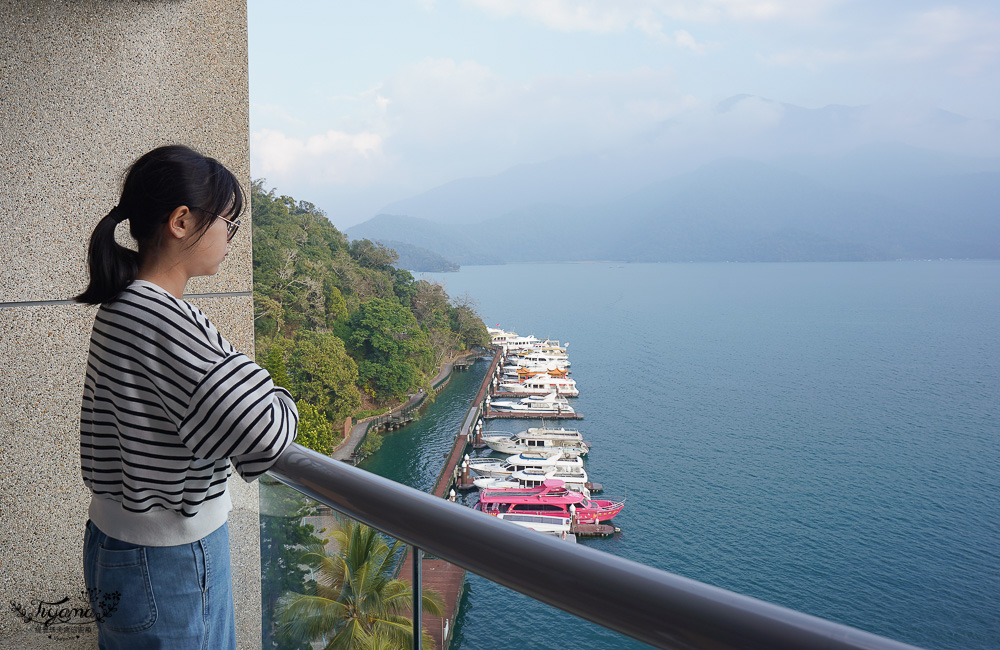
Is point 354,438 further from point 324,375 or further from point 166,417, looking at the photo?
point 166,417

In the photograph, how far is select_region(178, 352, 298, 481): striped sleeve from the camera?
27.6 inches

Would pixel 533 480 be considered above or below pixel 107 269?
below

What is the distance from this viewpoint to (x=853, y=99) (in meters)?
120

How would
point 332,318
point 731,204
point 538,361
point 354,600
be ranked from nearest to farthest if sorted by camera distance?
point 354,600
point 332,318
point 538,361
point 731,204

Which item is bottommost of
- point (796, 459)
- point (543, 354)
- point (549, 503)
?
point (549, 503)

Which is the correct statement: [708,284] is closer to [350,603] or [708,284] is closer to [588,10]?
[588,10]

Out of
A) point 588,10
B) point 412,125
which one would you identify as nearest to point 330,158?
point 412,125

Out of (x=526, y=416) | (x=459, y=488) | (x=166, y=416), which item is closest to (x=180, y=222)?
(x=166, y=416)

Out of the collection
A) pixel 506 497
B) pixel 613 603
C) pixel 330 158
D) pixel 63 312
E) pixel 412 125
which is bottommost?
pixel 506 497

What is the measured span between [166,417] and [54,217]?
1.10 meters

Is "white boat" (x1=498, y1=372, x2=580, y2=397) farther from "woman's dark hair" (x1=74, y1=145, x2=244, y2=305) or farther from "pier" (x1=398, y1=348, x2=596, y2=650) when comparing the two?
"woman's dark hair" (x1=74, y1=145, x2=244, y2=305)

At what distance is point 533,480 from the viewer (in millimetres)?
23125

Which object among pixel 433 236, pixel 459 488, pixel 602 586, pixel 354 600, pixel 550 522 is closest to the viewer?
pixel 602 586

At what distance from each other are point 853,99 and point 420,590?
141286 millimetres
